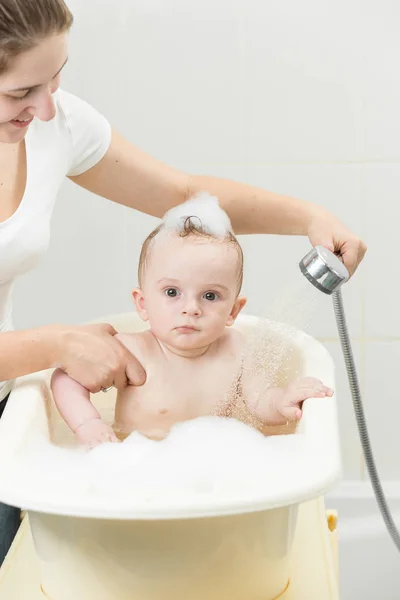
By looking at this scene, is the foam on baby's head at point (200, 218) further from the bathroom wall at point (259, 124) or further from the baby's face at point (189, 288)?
the bathroom wall at point (259, 124)

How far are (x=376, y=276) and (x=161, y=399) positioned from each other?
84 cm

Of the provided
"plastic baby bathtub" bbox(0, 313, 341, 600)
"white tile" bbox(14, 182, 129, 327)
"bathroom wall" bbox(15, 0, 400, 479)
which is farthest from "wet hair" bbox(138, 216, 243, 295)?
"white tile" bbox(14, 182, 129, 327)

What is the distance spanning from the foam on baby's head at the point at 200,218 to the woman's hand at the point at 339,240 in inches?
5.5

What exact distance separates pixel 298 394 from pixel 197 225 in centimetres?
33

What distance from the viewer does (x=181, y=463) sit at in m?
0.99

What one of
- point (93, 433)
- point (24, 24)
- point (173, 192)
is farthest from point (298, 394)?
point (24, 24)

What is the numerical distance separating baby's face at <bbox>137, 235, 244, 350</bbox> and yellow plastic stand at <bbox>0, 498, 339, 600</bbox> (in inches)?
12.3

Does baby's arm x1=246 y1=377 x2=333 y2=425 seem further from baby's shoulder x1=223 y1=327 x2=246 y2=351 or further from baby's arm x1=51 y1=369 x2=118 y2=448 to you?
baby's arm x1=51 y1=369 x2=118 y2=448

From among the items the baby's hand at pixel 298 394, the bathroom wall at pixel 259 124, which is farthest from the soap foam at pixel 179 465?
the bathroom wall at pixel 259 124

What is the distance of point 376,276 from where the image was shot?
205 cm

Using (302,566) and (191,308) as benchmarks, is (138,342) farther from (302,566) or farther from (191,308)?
(302,566)

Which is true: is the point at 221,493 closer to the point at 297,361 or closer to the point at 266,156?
the point at 297,361

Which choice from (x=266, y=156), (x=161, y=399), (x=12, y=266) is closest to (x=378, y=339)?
(x=266, y=156)

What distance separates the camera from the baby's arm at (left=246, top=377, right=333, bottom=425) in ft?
3.99
